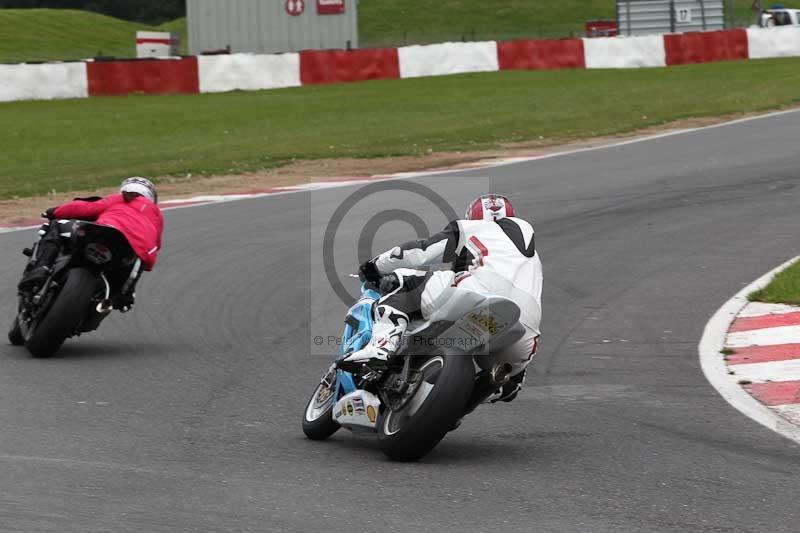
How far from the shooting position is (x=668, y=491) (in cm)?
588

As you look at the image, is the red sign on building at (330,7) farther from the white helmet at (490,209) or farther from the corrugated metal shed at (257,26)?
the white helmet at (490,209)

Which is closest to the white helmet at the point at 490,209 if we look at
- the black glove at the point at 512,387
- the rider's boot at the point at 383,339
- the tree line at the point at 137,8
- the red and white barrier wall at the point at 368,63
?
Result: the rider's boot at the point at 383,339

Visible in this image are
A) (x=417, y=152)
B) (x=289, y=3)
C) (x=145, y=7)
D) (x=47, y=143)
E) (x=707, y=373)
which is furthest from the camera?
(x=145, y=7)

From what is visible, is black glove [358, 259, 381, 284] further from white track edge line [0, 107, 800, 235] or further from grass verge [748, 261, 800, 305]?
white track edge line [0, 107, 800, 235]

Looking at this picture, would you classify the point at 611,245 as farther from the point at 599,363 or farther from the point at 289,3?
the point at 289,3

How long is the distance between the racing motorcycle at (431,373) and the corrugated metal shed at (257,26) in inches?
1546

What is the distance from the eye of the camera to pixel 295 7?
4519cm

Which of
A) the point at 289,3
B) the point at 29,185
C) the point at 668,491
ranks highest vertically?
the point at 289,3

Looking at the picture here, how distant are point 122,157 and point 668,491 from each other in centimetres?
1658

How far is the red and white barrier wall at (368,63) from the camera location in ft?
101

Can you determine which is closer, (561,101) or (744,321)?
(744,321)

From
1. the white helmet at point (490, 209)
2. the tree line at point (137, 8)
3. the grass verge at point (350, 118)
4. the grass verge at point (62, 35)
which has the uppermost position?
the tree line at point (137, 8)

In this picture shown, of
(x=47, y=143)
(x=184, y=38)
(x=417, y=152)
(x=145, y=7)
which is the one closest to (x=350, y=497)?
(x=417, y=152)

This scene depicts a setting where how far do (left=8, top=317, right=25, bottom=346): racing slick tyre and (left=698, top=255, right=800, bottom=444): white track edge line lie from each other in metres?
4.48
